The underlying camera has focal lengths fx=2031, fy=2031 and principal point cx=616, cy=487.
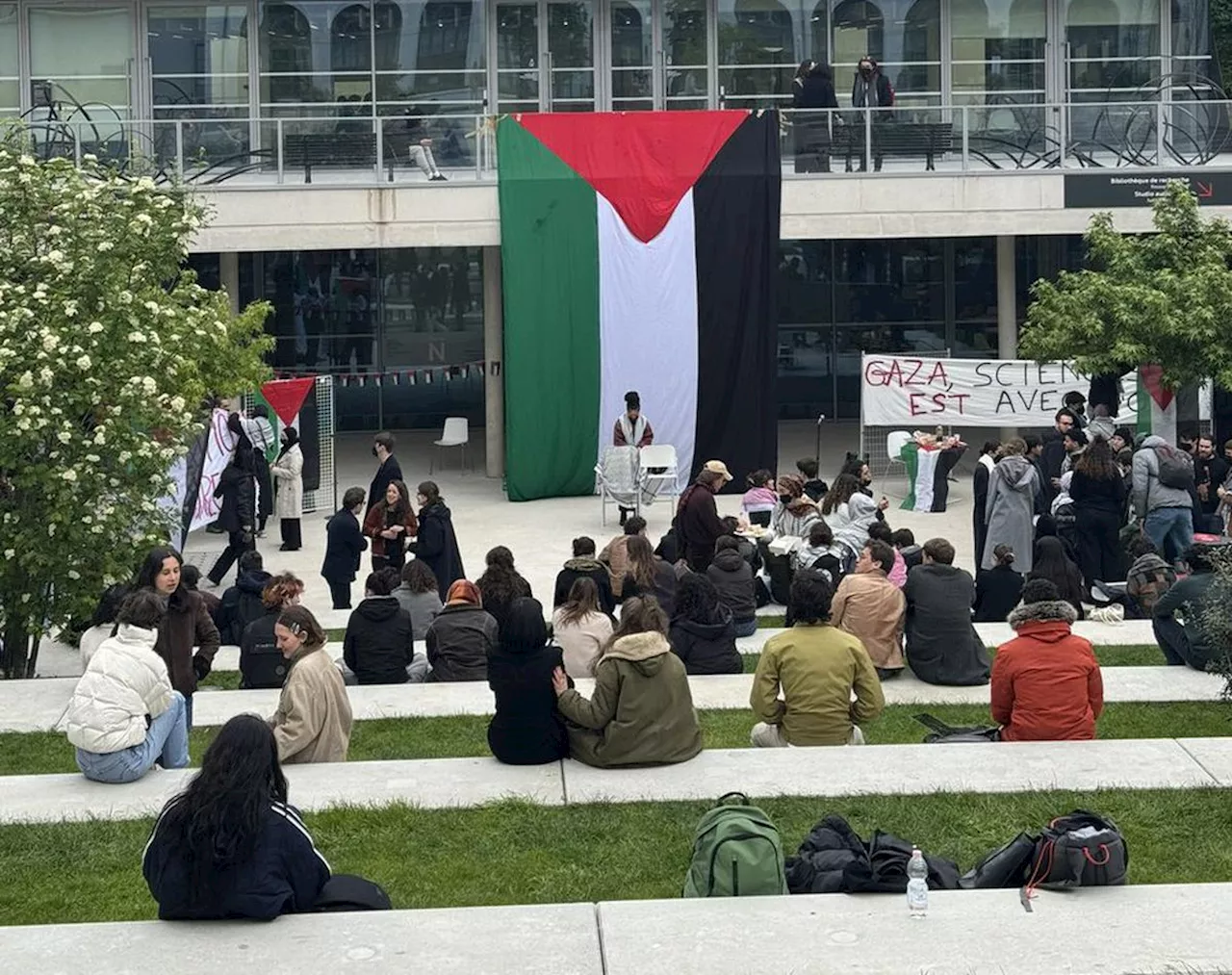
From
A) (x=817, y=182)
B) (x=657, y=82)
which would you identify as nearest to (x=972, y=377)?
(x=817, y=182)

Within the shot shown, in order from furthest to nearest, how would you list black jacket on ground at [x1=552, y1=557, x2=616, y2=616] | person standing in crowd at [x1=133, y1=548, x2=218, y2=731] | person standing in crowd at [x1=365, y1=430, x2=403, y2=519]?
person standing in crowd at [x1=365, y1=430, x2=403, y2=519] → black jacket on ground at [x1=552, y1=557, x2=616, y2=616] → person standing in crowd at [x1=133, y1=548, x2=218, y2=731]

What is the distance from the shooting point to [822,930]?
307 inches

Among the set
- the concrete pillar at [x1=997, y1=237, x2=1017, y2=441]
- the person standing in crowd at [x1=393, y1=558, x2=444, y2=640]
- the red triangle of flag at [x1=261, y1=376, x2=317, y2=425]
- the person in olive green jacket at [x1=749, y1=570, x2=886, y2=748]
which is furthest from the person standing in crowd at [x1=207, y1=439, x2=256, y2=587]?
the concrete pillar at [x1=997, y1=237, x2=1017, y2=441]

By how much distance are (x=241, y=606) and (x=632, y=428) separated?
8474mm

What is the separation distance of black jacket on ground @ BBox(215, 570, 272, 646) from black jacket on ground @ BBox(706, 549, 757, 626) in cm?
342

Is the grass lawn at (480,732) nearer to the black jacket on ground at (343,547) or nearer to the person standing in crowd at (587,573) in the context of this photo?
the person standing in crowd at (587,573)

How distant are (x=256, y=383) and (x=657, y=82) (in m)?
8.58

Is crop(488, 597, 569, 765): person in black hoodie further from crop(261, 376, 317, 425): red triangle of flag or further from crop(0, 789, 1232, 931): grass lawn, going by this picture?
crop(261, 376, 317, 425): red triangle of flag

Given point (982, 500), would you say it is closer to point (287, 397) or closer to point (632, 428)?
point (632, 428)

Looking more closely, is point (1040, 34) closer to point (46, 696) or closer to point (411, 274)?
point (411, 274)

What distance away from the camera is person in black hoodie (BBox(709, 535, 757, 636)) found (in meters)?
15.5

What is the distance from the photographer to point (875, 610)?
1359 cm

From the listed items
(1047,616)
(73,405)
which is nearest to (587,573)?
(73,405)

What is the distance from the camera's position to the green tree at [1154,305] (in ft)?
70.7
